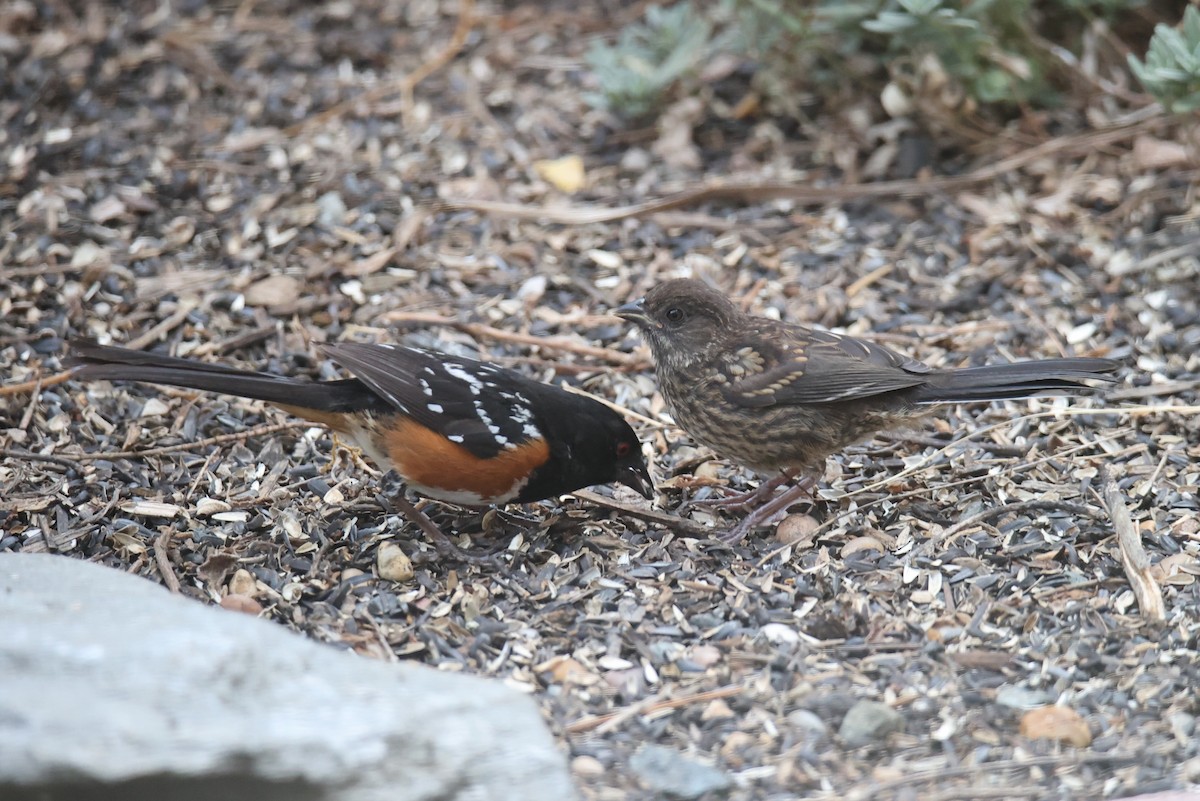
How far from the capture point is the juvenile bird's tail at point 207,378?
3588 millimetres

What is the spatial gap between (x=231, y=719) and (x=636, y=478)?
5.93 feet

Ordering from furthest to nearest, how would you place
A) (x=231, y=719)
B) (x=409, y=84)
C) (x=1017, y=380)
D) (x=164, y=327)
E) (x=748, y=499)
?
(x=409, y=84)
(x=164, y=327)
(x=748, y=499)
(x=1017, y=380)
(x=231, y=719)

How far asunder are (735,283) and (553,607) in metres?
2.05

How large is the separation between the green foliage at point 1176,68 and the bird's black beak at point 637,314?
6.43 ft

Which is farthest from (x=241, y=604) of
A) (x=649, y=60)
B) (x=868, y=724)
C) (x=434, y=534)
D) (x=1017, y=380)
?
(x=649, y=60)

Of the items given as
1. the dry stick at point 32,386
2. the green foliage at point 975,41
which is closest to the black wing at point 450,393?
the dry stick at point 32,386

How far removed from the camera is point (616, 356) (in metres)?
4.82

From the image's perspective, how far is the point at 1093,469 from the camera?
4188 mm

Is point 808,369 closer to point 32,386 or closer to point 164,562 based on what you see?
point 164,562

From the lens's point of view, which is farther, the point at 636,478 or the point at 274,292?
the point at 274,292

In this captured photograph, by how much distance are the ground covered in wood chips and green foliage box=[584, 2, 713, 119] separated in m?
0.24

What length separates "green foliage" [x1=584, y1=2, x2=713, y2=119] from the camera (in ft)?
19.1

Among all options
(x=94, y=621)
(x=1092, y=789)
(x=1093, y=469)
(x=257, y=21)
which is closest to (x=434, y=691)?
(x=94, y=621)

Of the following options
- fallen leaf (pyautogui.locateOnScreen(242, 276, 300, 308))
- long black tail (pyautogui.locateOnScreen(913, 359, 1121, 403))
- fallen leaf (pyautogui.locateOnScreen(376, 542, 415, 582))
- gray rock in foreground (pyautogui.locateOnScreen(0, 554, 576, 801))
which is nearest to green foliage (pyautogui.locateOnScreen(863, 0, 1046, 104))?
long black tail (pyautogui.locateOnScreen(913, 359, 1121, 403))
